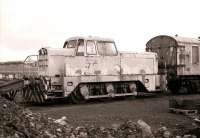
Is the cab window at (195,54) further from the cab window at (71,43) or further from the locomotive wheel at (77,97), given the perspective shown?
the locomotive wheel at (77,97)

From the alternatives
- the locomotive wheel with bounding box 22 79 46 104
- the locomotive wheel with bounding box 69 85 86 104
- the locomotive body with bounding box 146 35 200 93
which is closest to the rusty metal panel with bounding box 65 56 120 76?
the locomotive wheel with bounding box 69 85 86 104

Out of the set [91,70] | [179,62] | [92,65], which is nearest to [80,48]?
[92,65]

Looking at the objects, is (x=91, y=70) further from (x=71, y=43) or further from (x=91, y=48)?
(x=71, y=43)

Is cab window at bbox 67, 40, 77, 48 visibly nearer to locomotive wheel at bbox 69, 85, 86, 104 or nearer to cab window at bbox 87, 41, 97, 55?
cab window at bbox 87, 41, 97, 55

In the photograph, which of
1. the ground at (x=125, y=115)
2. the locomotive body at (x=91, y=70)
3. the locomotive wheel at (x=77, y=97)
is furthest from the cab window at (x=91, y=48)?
the ground at (x=125, y=115)

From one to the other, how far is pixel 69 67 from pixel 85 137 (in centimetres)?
943

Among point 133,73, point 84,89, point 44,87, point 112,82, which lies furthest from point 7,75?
point 133,73

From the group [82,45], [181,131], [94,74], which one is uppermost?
[82,45]

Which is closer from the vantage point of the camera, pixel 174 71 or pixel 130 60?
pixel 130 60

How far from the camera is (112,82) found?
792 inches

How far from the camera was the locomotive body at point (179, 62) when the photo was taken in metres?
23.7

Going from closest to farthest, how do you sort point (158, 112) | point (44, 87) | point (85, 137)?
point (85, 137) → point (158, 112) → point (44, 87)

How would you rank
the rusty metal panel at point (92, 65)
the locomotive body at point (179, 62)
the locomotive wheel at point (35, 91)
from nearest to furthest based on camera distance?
the locomotive wheel at point (35, 91)
the rusty metal panel at point (92, 65)
the locomotive body at point (179, 62)

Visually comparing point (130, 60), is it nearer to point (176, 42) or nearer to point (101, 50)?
point (101, 50)
